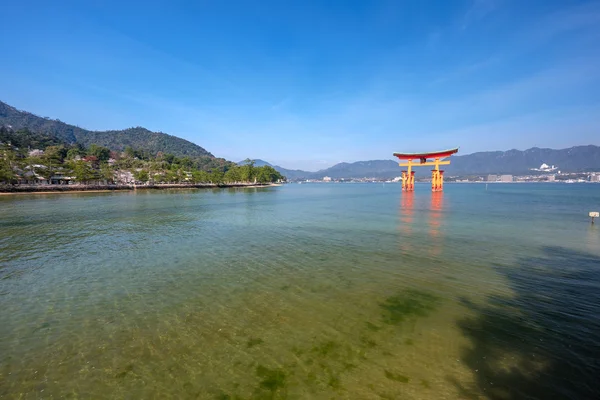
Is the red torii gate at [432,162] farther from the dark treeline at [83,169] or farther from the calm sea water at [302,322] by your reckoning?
the dark treeline at [83,169]

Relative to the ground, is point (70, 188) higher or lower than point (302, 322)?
higher

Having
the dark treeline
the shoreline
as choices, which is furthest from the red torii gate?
the shoreline

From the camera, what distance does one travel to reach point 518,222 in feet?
62.6

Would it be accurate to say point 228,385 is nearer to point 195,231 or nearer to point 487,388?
point 487,388

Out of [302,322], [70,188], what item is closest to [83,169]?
[70,188]

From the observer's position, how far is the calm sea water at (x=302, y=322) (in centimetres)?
396

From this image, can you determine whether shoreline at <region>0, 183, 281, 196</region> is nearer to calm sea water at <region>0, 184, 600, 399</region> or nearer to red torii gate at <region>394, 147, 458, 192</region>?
calm sea water at <region>0, 184, 600, 399</region>

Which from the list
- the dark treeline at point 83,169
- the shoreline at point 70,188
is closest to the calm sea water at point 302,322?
the shoreline at point 70,188

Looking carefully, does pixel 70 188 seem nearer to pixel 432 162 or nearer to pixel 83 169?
pixel 83 169

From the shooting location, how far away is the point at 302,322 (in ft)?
18.7

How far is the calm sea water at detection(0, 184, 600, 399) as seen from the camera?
3.96m

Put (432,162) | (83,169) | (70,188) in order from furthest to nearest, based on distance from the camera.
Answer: (83,169) → (70,188) → (432,162)

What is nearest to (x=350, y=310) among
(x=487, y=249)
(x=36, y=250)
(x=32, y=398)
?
(x=32, y=398)

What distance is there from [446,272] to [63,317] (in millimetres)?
10893
